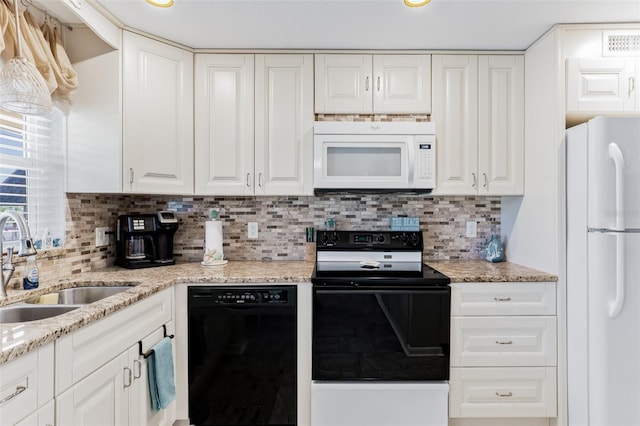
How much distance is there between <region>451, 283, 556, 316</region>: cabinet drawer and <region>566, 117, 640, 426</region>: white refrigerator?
20 centimetres

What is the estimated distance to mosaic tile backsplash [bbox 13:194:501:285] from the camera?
2385mm

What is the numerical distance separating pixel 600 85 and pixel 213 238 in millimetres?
2420

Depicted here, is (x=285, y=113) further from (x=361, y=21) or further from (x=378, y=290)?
(x=378, y=290)

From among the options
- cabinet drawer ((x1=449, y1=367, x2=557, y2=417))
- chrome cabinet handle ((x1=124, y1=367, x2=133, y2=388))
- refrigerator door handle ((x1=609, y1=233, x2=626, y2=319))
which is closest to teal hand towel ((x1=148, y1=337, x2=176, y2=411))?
chrome cabinet handle ((x1=124, y1=367, x2=133, y2=388))

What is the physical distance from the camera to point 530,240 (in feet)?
6.71

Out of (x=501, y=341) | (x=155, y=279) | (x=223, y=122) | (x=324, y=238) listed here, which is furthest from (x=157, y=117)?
(x=501, y=341)

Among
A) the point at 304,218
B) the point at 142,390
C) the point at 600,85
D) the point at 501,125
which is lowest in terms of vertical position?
the point at 142,390

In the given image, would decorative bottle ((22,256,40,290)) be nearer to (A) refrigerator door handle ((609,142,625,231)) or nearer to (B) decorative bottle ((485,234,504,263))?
(B) decorative bottle ((485,234,504,263))

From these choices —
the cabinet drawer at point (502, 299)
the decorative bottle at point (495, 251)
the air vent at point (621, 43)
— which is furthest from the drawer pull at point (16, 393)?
the air vent at point (621, 43)

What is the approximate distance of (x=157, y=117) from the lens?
6.45 feet

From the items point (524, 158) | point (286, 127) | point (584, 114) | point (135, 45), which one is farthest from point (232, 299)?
point (584, 114)

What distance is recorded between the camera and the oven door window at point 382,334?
1.78 meters

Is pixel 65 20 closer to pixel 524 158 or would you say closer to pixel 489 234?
pixel 524 158

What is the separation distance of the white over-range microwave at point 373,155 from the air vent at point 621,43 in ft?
3.32
